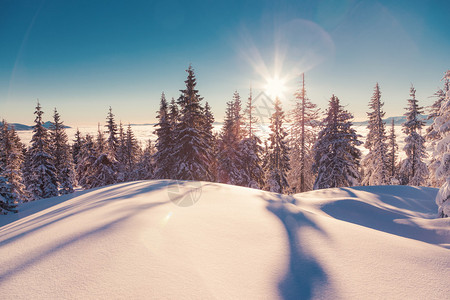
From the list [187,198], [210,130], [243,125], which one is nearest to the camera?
[187,198]

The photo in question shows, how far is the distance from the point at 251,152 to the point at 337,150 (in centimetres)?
787

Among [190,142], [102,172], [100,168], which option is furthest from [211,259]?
[100,168]

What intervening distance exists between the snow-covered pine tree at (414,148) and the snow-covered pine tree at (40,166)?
135 feet

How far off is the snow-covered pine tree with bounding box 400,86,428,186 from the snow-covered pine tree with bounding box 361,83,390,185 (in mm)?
1994

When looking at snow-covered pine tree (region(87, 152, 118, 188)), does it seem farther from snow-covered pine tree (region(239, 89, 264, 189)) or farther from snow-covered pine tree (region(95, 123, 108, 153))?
snow-covered pine tree (region(239, 89, 264, 189))

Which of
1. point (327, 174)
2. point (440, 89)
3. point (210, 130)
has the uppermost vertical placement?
point (440, 89)

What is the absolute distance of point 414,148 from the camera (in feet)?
73.0

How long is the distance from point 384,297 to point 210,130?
82.0 ft

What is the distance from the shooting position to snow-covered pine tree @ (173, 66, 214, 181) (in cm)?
1831

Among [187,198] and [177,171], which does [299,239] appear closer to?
[187,198]

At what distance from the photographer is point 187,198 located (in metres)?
5.24

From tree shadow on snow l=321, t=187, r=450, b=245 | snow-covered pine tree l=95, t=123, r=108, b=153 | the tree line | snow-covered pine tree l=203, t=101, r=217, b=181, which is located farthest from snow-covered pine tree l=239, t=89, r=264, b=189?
snow-covered pine tree l=95, t=123, r=108, b=153

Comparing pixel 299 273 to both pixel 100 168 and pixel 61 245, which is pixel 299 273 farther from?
pixel 100 168

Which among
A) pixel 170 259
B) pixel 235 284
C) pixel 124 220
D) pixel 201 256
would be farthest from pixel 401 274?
pixel 124 220
